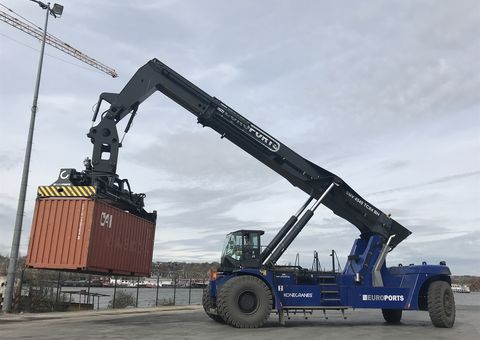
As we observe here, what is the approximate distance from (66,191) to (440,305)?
12837 millimetres

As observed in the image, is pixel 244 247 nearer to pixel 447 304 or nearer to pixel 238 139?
pixel 238 139

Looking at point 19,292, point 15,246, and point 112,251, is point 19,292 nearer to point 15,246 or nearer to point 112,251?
point 15,246

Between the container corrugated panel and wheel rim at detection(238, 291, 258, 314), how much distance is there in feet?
13.7

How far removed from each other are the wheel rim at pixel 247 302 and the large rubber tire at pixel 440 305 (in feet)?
20.4

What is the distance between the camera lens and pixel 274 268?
1619 cm

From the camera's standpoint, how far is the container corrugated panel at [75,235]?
1348 cm

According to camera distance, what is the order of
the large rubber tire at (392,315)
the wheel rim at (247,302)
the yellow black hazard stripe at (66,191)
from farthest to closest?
1. the large rubber tire at (392,315)
2. the wheel rim at (247,302)
3. the yellow black hazard stripe at (66,191)

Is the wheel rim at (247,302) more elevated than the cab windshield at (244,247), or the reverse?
the cab windshield at (244,247)

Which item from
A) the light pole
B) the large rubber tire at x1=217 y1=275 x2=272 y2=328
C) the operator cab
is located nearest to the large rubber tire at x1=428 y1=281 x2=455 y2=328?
the large rubber tire at x1=217 y1=275 x2=272 y2=328

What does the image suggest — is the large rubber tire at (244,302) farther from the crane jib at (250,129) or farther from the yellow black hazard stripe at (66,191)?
the yellow black hazard stripe at (66,191)

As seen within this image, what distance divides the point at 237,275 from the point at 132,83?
7434 mm

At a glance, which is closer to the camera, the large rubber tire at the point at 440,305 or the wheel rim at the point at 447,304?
the large rubber tire at the point at 440,305

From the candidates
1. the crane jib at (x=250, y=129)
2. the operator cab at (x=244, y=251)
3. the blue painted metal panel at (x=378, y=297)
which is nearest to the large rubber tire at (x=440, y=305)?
the blue painted metal panel at (x=378, y=297)

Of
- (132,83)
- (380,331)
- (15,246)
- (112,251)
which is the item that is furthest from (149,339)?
(15,246)
